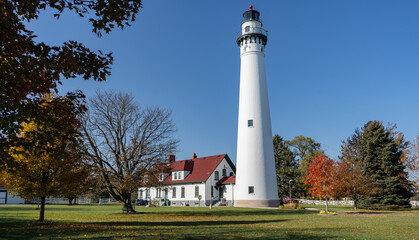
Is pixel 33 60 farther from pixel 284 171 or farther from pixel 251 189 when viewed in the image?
pixel 284 171

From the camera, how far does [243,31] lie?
129 feet

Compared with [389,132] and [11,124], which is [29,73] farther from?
[389,132]

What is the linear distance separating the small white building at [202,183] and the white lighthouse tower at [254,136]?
7.80 metres

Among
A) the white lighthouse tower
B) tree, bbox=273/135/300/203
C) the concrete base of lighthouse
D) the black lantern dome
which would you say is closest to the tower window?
the white lighthouse tower

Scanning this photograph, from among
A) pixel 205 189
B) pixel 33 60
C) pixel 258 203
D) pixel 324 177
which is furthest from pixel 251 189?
pixel 33 60

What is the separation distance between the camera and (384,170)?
3803cm

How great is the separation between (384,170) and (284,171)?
17.9 m

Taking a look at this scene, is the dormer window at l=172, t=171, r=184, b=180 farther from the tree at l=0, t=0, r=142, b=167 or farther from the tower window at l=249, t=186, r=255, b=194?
the tree at l=0, t=0, r=142, b=167

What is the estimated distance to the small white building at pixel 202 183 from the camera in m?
45.4

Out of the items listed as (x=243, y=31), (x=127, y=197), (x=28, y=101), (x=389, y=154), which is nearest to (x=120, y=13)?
(x=28, y=101)

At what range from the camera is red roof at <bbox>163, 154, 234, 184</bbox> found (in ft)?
156

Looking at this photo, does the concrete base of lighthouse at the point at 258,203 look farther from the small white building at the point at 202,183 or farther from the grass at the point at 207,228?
the grass at the point at 207,228

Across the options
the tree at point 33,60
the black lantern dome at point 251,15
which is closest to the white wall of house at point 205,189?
the black lantern dome at point 251,15

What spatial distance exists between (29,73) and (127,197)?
71.2 ft
